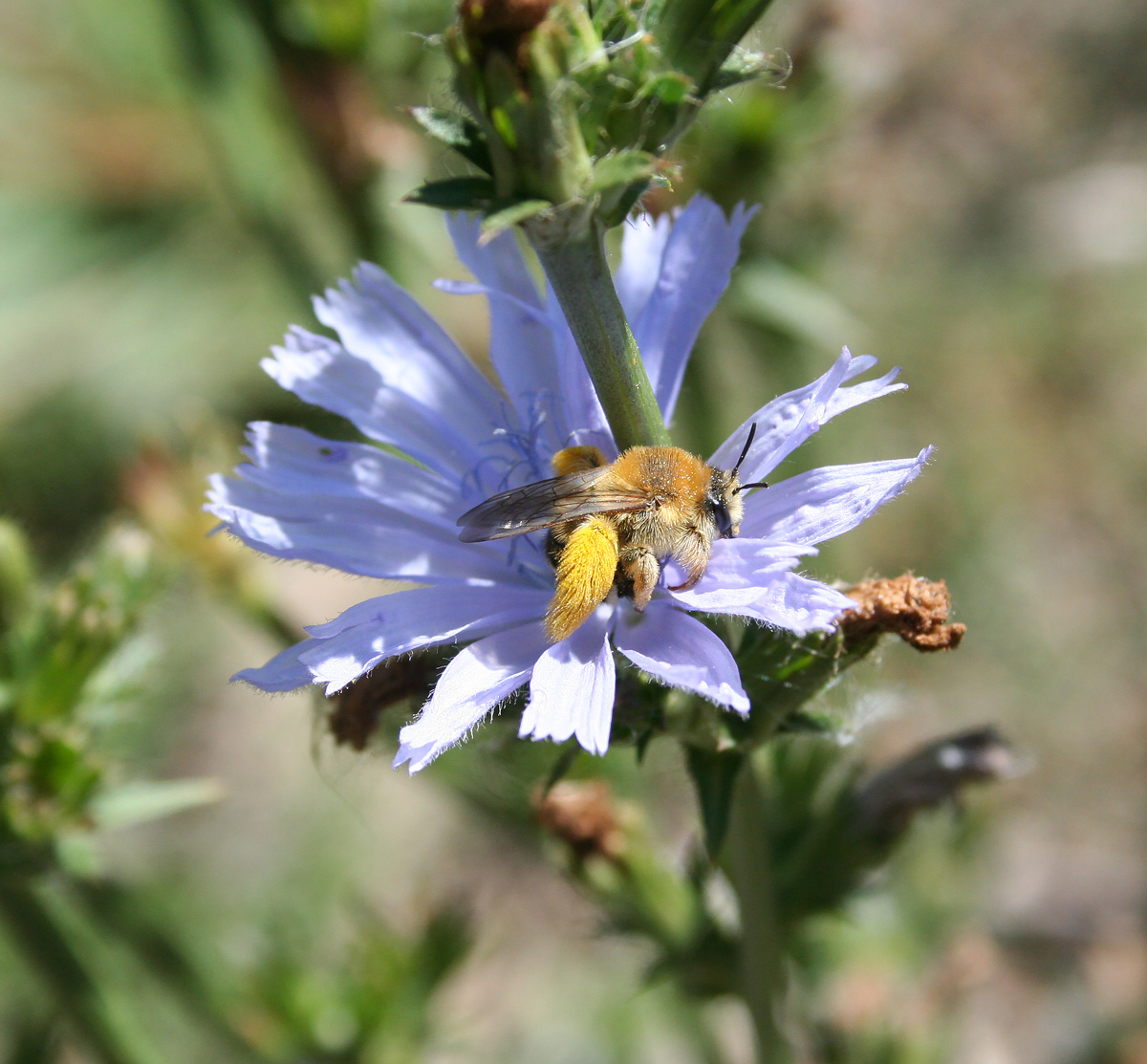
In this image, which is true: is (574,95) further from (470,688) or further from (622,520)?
(470,688)

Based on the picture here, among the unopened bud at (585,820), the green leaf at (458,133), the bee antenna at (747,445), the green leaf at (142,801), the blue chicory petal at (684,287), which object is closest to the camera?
the green leaf at (458,133)

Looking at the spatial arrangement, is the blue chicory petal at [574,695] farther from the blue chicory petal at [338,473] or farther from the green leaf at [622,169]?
the green leaf at [622,169]

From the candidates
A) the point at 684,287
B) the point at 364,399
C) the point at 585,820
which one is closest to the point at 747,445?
the point at 684,287

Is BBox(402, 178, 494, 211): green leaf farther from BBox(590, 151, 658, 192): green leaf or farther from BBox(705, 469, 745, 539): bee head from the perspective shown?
BBox(705, 469, 745, 539): bee head

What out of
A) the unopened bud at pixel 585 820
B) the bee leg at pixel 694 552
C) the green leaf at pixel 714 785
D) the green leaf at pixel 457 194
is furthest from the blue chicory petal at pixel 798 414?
the unopened bud at pixel 585 820

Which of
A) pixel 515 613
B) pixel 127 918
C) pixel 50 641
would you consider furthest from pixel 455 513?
pixel 127 918
